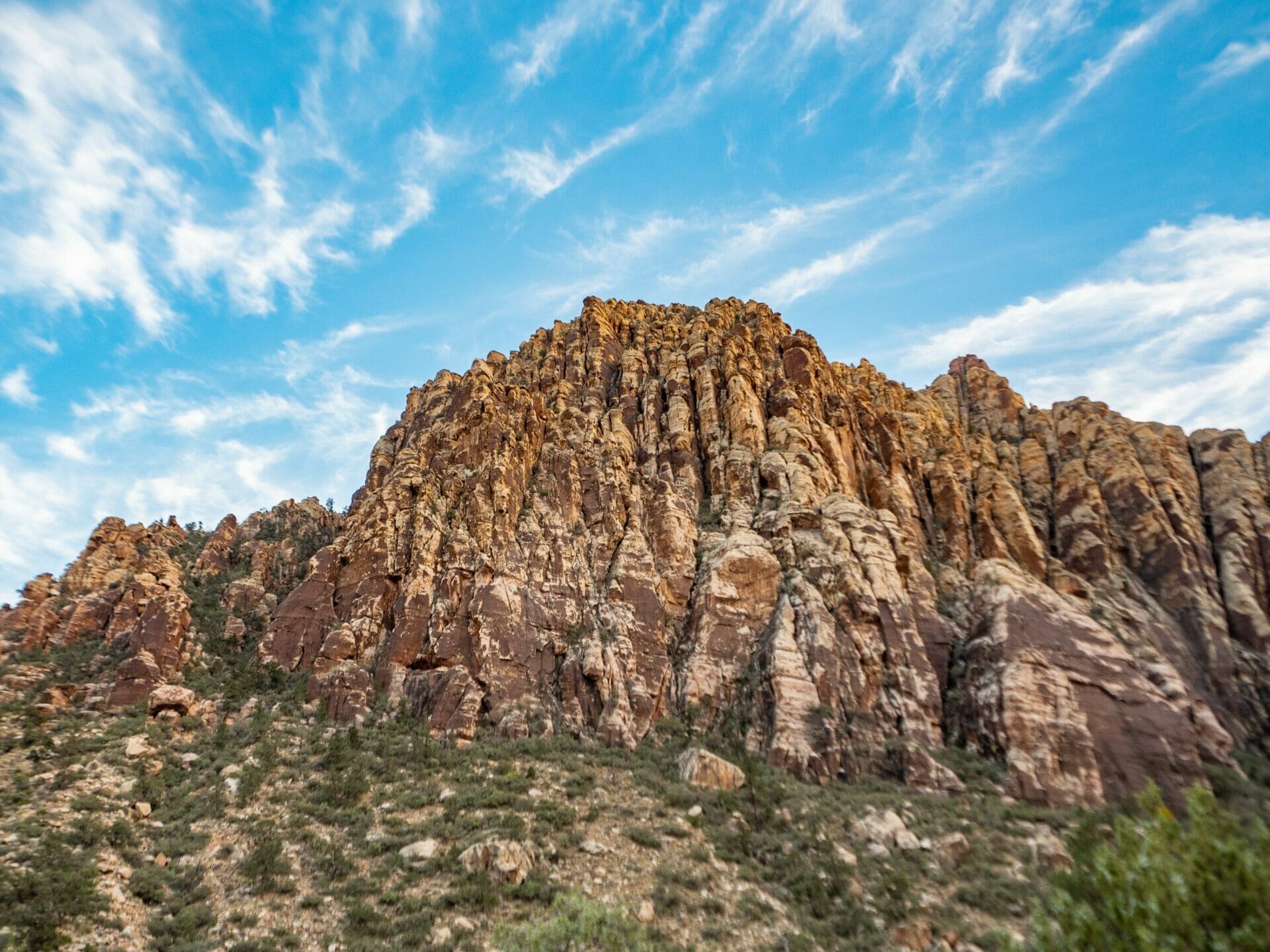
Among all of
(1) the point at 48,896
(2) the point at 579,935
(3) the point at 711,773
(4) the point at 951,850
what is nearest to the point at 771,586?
(3) the point at 711,773

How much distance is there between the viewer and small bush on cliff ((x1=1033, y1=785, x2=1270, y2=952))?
7867mm

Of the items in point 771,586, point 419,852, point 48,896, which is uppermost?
point 771,586

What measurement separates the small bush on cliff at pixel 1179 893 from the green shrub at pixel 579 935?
9980 mm

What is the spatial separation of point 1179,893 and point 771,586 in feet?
101

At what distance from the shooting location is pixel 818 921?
61.1 feet

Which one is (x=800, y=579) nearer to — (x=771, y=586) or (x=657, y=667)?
(x=771, y=586)

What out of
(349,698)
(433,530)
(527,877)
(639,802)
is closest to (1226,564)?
(639,802)

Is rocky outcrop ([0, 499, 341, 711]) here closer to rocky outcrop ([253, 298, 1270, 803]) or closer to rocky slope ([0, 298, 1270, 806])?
rocky slope ([0, 298, 1270, 806])

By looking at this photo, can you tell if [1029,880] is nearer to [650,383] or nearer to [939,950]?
[939,950]

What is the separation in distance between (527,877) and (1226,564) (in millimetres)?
57364

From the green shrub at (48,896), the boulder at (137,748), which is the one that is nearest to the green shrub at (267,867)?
the green shrub at (48,896)

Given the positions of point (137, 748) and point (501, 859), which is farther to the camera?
point (137, 748)

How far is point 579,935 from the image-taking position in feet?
48.8

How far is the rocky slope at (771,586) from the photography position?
3189cm
